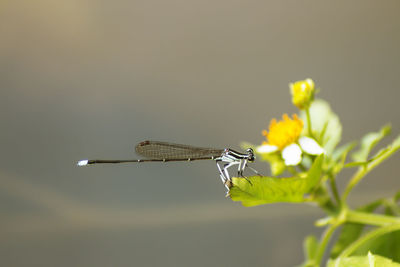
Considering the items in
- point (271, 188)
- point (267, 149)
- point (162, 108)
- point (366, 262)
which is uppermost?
point (162, 108)

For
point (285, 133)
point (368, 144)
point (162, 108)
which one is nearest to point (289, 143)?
point (285, 133)

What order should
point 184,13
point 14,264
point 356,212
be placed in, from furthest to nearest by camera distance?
1. point 184,13
2. point 14,264
3. point 356,212

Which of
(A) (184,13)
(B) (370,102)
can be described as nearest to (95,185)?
(A) (184,13)

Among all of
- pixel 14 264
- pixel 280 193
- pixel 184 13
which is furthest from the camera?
pixel 184 13

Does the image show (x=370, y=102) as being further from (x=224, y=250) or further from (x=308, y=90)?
(x=308, y=90)

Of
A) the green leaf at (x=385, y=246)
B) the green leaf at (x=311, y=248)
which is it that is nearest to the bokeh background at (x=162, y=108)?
the green leaf at (x=311, y=248)

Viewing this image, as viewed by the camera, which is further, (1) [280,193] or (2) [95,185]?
(2) [95,185]

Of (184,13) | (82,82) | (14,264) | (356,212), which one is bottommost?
(356,212)

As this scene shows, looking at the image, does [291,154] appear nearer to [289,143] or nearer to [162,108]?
[289,143]
